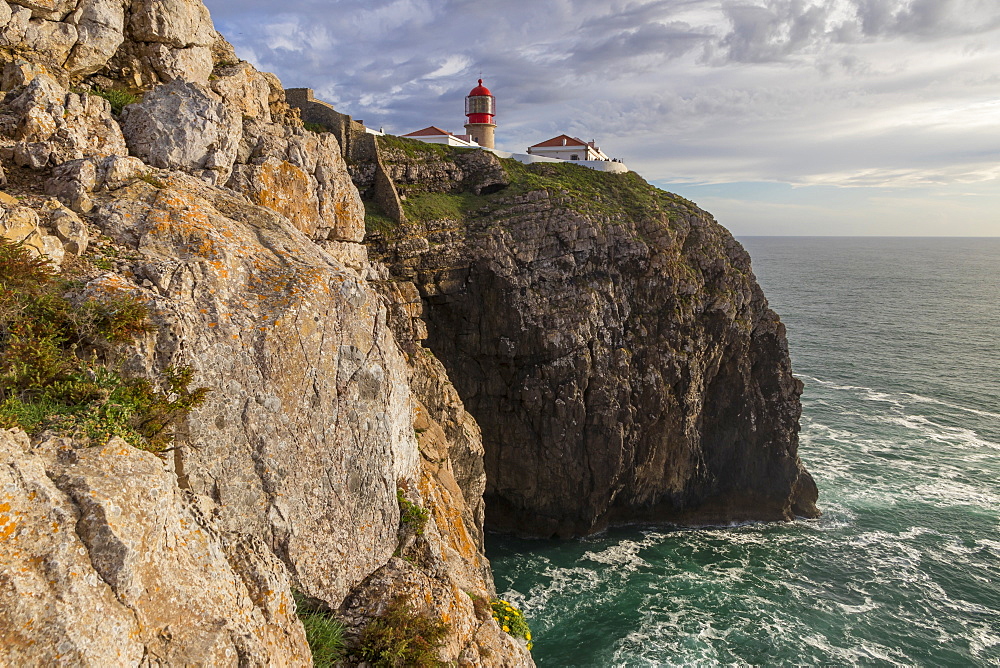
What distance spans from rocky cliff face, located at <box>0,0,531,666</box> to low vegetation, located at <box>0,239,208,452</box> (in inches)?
8.4

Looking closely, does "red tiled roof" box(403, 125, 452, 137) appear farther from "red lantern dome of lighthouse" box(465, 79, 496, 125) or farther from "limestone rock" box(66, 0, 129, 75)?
"limestone rock" box(66, 0, 129, 75)

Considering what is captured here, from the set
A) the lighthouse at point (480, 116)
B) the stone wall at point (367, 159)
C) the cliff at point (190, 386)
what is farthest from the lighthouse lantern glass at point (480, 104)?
the cliff at point (190, 386)

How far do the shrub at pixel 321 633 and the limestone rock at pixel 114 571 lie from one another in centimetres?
98

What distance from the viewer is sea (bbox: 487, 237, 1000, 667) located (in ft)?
89.9

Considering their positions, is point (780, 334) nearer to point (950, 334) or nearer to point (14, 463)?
point (14, 463)

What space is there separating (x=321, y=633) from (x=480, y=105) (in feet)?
179

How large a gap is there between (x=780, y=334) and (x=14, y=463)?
141 ft

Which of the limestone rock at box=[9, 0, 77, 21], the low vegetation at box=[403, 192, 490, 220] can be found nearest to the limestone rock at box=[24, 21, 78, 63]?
the limestone rock at box=[9, 0, 77, 21]

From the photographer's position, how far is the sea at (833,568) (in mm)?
27406

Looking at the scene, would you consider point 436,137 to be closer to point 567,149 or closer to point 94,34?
point 567,149

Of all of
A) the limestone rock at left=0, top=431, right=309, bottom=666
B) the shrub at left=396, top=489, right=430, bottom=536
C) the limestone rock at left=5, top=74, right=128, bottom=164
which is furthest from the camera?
the shrub at left=396, top=489, right=430, bottom=536

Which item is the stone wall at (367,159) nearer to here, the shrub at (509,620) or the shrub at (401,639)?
the shrub at (509,620)

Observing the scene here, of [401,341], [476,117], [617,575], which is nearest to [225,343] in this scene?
[401,341]

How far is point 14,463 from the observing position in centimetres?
582
